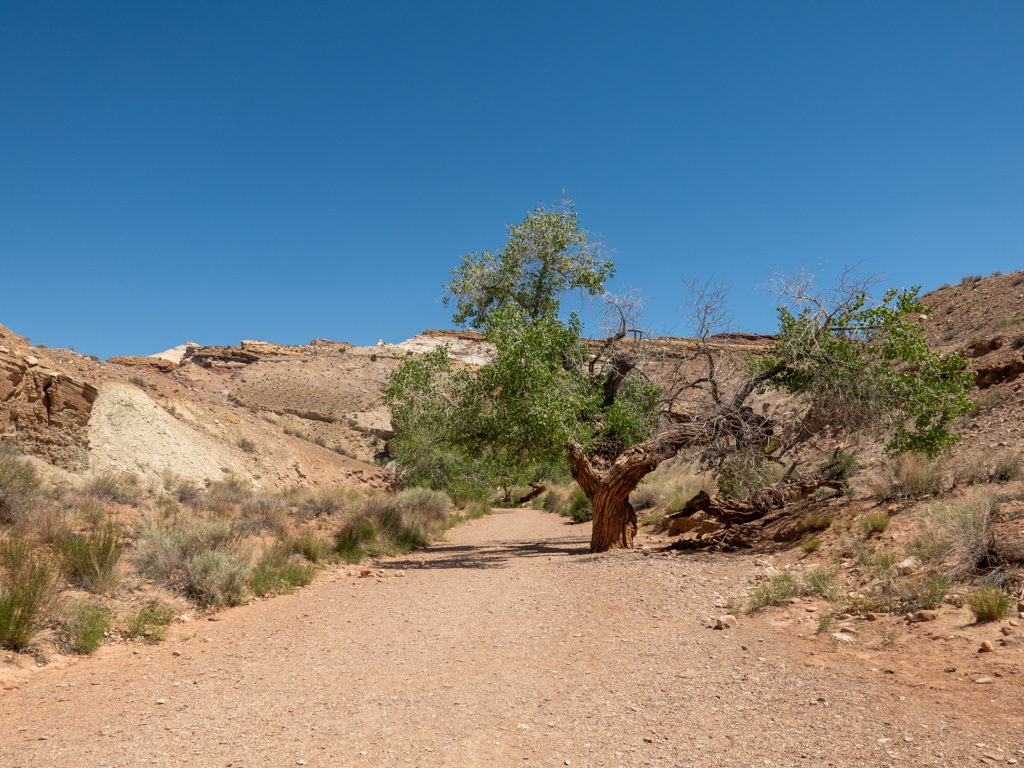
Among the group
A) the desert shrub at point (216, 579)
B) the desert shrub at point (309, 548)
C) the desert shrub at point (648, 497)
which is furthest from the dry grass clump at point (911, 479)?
the desert shrub at point (216, 579)

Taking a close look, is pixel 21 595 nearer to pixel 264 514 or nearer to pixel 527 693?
pixel 527 693

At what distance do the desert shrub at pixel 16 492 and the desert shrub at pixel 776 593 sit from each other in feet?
32.3

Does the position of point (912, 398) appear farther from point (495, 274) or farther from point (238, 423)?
point (238, 423)

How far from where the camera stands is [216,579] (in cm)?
769

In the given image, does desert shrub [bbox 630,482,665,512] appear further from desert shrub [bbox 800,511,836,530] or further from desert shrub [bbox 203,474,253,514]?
desert shrub [bbox 203,474,253,514]

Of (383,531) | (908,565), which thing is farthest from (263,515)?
(908,565)

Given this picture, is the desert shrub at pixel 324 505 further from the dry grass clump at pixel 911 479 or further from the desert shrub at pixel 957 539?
the desert shrub at pixel 957 539

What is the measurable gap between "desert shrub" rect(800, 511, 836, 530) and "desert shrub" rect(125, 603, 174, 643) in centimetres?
1006

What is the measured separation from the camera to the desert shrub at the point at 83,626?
5566 millimetres

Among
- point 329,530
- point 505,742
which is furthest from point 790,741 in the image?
point 329,530

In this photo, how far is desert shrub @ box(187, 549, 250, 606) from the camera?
24.9 feet

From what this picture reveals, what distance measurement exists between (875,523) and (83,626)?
33.7 ft

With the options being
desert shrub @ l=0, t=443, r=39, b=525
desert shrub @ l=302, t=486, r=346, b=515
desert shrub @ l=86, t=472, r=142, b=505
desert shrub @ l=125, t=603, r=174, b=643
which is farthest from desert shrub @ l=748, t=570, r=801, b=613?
desert shrub @ l=86, t=472, r=142, b=505

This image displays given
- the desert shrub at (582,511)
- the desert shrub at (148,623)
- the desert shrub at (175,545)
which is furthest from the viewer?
the desert shrub at (582,511)
